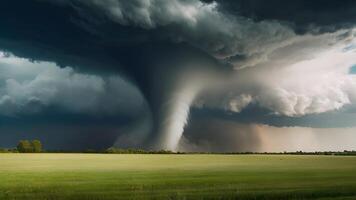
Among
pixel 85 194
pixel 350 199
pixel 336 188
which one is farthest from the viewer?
pixel 336 188

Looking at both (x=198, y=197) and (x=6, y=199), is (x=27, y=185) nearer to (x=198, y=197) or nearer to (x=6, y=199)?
(x=6, y=199)

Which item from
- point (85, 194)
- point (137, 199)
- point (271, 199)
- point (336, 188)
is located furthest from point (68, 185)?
point (336, 188)

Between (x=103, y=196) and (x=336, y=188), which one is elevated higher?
(x=336, y=188)

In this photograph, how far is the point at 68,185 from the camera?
40.0 m

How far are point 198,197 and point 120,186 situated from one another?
9.80 m

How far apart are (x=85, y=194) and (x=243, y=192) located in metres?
11.8

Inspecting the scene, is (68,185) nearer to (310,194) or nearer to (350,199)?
(310,194)

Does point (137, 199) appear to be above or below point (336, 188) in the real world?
below

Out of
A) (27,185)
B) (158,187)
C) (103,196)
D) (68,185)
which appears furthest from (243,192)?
(27,185)

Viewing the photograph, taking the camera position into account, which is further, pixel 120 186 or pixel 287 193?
pixel 120 186

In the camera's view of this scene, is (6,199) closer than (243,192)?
Yes

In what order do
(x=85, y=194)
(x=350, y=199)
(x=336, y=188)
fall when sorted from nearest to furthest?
1. (x=350, y=199)
2. (x=85, y=194)
3. (x=336, y=188)

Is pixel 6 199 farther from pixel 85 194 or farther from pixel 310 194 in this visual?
pixel 310 194

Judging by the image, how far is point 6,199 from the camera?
30688mm
